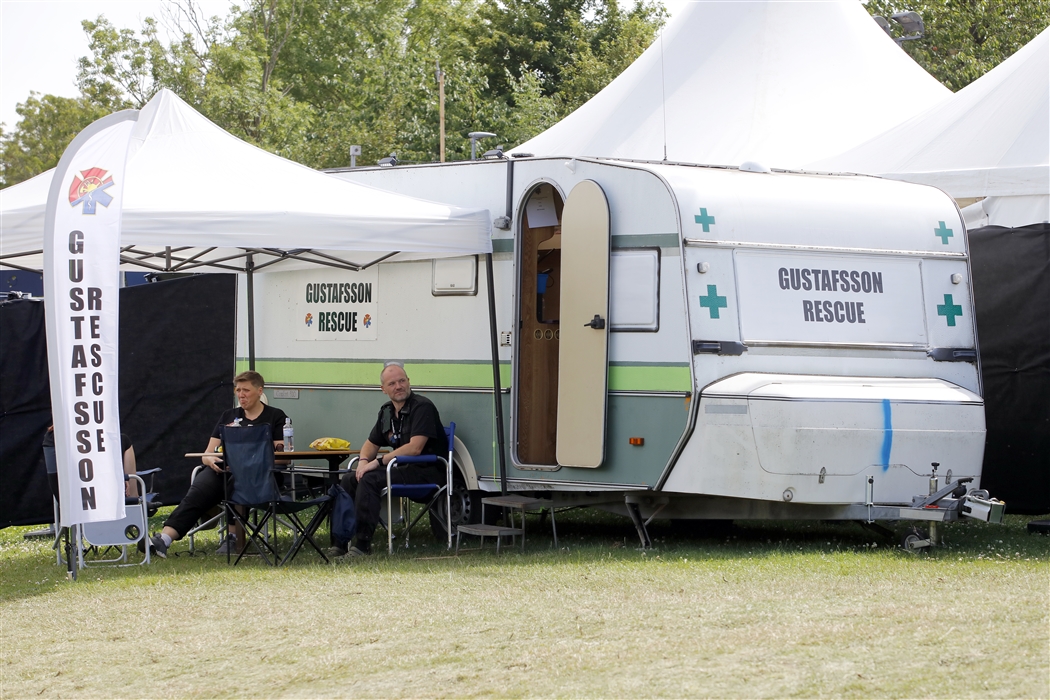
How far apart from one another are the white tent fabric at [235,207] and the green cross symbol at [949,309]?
123 inches

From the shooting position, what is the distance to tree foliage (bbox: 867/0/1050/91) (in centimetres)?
2523

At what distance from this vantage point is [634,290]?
9289 millimetres

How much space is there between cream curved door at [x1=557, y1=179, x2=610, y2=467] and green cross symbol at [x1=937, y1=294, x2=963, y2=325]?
2277mm

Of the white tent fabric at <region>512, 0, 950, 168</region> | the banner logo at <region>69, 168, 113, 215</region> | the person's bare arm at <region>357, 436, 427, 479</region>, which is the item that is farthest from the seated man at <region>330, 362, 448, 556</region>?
the white tent fabric at <region>512, 0, 950, 168</region>

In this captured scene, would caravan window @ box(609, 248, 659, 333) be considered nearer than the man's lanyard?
Yes

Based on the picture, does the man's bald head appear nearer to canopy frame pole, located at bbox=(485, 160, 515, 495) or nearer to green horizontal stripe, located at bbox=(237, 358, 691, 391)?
green horizontal stripe, located at bbox=(237, 358, 691, 391)

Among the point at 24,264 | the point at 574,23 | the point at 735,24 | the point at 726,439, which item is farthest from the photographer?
the point at 574,23

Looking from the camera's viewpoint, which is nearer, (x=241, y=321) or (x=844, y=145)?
(x=241, y=321)

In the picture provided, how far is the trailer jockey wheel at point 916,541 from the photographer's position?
8.90m

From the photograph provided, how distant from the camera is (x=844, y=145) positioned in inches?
580

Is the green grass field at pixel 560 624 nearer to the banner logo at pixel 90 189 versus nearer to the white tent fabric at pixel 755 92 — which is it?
the banner logo at pixel 90 189

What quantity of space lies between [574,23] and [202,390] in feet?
71.6

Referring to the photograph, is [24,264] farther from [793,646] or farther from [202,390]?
[793,646]

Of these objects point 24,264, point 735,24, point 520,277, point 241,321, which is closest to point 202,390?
point 241,321
